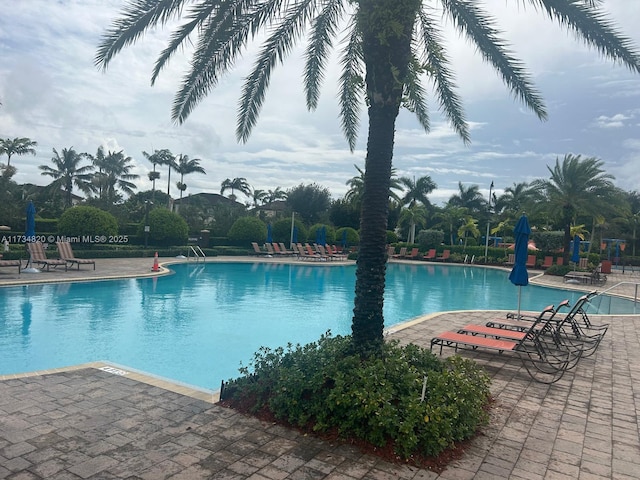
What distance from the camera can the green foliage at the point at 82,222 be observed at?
927 inches

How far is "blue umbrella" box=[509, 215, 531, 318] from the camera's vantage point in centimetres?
927

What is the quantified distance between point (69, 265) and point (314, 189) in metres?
31.2

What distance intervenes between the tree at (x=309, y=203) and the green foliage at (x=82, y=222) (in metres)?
26.1

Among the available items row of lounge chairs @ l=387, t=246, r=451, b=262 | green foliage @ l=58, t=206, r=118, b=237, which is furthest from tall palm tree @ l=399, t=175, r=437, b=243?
green foliage @ l=58, t=206, r=118, b=237

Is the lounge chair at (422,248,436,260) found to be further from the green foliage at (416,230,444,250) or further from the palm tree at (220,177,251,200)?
the palm tree at (220,177,251,200)

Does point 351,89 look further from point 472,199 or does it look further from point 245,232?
point 472,199

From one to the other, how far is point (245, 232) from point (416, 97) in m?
25.3

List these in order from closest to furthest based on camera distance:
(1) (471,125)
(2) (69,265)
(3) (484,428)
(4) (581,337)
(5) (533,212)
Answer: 1. (3) (484,428)
2. (1) (471,125)
3. (4) (581,337)
4. (2) (69,265)
5. (5) (533,212)

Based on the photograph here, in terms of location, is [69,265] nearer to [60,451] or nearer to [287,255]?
[287,255]

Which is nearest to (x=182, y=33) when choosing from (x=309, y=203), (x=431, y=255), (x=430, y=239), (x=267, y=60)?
(x=267, y=60)

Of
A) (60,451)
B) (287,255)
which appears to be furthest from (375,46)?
(287,255)

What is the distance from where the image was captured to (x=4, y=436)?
413 cm

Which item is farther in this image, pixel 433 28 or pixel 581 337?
pixel 581 337

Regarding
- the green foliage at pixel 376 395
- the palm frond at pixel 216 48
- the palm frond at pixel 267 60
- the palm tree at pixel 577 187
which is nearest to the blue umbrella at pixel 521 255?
the green foliage at pixel 376 395
